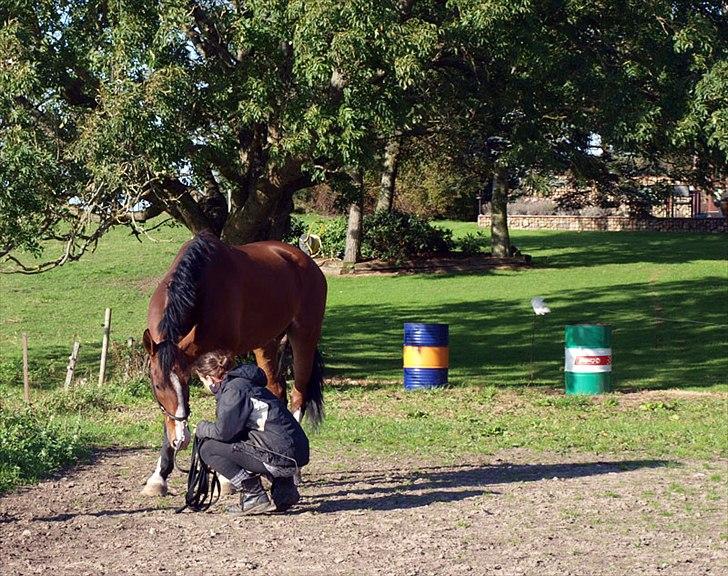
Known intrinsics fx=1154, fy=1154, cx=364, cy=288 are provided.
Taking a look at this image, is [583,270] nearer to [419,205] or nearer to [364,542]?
[419,205]

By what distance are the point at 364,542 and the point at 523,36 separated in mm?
9194

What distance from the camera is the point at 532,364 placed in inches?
805

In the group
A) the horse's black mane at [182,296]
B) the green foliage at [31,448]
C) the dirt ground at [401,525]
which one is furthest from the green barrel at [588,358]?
the horse's black mane at [182,296]

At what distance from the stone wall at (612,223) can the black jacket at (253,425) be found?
40461mm

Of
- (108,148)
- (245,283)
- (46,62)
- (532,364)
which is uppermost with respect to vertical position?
(46,62)

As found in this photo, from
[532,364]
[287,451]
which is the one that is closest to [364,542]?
[287,451]

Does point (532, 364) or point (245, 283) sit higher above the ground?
point (245, 283)

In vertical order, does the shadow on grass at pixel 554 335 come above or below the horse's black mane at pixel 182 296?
below

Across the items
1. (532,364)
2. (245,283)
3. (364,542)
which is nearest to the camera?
(364,542)

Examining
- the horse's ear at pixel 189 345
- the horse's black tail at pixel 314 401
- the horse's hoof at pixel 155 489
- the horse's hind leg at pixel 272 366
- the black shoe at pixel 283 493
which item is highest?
the horse's ear at pixel 189 345

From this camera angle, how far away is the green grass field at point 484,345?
478 inches

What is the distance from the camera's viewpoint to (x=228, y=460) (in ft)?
25.7

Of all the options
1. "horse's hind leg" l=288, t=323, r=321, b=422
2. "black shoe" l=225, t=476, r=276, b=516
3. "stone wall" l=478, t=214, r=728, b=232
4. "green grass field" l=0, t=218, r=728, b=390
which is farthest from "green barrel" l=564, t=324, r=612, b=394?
"stone wall" l=478, t=214, r=728, b=232

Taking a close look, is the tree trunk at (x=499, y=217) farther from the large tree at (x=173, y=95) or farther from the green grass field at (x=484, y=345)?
the large tree at (x=173, y=95)
